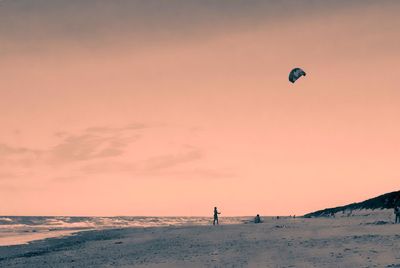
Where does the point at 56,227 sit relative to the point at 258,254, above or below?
above

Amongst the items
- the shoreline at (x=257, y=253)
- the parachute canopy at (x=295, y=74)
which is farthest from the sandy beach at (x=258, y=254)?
the parachute canopy at (x=295, y=74)

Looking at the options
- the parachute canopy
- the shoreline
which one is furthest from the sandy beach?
the parachute canopy

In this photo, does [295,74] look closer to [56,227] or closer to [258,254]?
[258,254]

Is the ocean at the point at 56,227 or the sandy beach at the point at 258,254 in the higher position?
the ocean at the point at 56,227

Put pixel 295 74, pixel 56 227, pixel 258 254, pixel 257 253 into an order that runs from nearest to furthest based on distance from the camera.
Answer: pixel 258 254 → pixel 257 253 → pixel 295 74 → pixel 56 227

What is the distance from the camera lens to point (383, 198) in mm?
54125

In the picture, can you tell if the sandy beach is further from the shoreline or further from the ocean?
the ocean

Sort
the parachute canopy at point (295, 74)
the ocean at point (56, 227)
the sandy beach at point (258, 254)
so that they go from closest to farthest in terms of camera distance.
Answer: the sandy beach at point (258, 254), the parachute canopy at point (295, 74), the ocean at point (56, 227)

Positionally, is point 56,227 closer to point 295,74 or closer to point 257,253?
point 295,74

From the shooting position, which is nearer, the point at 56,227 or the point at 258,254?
the point at 258,254

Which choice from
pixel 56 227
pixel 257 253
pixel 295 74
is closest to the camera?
pixel 257 253

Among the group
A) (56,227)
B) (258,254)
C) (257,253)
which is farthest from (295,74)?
(56,227)

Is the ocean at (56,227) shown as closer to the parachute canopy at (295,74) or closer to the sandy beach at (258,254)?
the sandy beach at (258,254)

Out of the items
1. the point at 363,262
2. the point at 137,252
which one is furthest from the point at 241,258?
the point at 137,252
